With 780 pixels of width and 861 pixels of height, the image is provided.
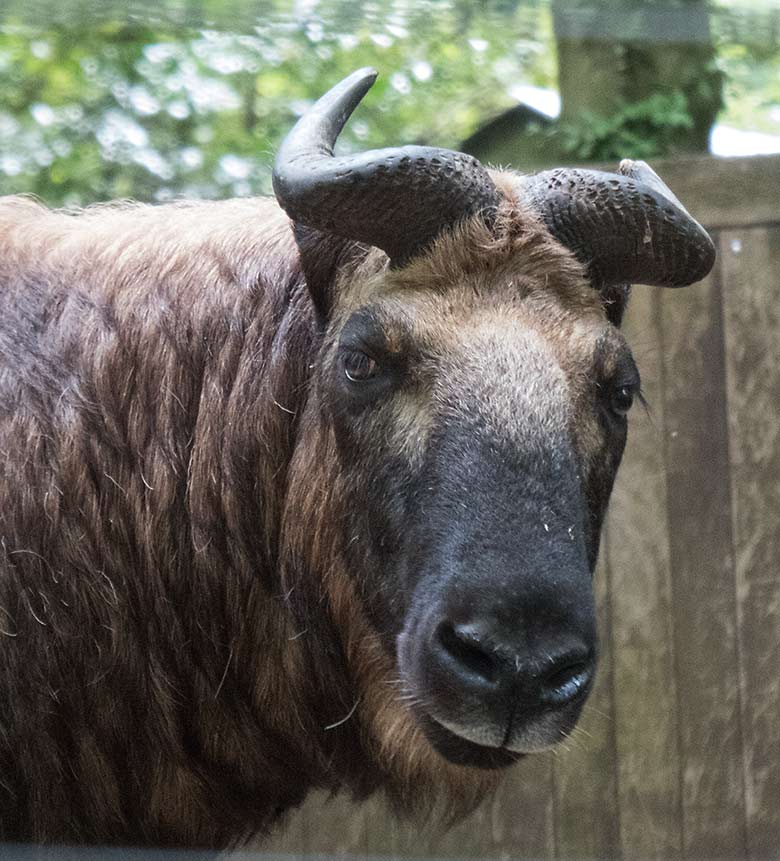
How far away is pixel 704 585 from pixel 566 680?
247cm

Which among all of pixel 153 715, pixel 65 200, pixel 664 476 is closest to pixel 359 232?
pixel 153 715

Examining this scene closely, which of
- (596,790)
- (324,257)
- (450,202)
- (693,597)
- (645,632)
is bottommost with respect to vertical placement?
(596,790)

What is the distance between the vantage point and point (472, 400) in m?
3.12

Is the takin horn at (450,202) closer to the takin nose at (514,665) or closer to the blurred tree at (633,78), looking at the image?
the takin nose at (514,665)

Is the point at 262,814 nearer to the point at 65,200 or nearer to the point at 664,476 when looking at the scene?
the point at 664,476

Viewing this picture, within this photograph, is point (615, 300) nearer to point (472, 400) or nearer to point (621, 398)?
point (621, 398)

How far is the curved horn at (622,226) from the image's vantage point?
3502 mm

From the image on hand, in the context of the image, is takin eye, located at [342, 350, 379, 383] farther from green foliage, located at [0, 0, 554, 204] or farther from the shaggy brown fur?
green foliage, located at [0, 0, 554, 204]

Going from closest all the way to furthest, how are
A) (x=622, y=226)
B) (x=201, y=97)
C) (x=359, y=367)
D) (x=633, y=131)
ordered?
(x=359, y=367) < (x=622, y=226) < (x=633, y=131) < (x=201, y=97)

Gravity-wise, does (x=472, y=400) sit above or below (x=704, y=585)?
above

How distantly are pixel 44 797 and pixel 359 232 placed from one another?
1776 millimetres

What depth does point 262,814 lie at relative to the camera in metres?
3.96

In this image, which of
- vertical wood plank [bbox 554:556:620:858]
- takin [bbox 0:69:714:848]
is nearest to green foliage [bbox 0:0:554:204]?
vertical wood plank [bbox 554:556:620:858]

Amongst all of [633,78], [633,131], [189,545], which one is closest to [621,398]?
[189,545]
